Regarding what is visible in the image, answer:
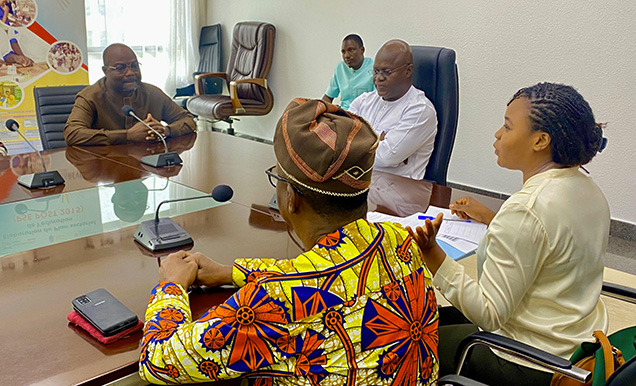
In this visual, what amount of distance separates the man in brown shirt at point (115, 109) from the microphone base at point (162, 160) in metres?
0.45

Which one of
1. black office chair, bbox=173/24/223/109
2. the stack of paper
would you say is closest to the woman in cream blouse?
the stack of paper

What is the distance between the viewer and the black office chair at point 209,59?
19.9 feet

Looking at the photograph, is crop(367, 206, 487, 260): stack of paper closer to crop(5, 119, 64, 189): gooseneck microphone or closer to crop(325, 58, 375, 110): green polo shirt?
crop(5, 119, 64, 189): gooseneck microphone

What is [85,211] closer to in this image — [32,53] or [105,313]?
[105,313]

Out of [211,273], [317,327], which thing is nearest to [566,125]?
[317,327]

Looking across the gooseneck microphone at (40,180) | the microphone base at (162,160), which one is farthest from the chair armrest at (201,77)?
the gooseneck microphone at (40,180)

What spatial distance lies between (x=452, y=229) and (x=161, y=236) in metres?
0.89

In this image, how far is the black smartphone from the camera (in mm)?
1085

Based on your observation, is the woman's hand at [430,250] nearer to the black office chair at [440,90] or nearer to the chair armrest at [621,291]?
the chair armrest at [621,291]

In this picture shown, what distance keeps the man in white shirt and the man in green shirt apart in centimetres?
131

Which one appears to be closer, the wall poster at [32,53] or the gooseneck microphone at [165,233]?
the gooseneck microphone at [165,233]

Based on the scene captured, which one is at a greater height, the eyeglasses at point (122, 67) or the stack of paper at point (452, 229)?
the eyeglasses at point (122, 67)

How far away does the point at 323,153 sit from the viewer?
95 cm

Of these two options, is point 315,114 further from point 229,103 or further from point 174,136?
point 229,103
